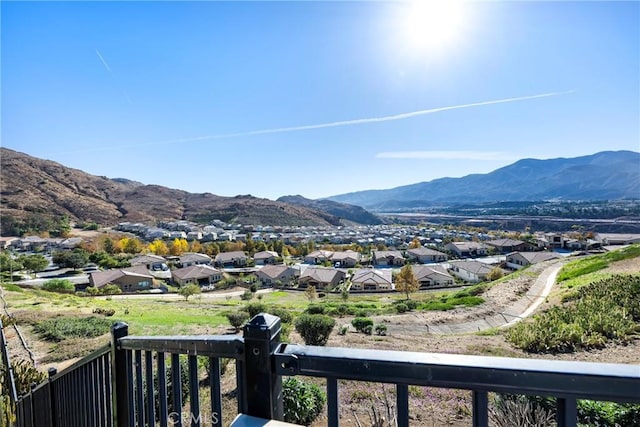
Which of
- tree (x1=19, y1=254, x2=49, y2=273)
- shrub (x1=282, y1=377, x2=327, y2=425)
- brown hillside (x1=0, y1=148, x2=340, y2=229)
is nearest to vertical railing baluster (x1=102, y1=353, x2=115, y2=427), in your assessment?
shrub (x1=282, y1=377, x2=327, y2=425)

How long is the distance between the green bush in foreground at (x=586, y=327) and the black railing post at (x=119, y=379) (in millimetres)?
8345

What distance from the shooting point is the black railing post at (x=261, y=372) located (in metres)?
1.06

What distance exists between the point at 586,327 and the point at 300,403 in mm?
8105

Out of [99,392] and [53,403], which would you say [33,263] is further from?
[99,392]

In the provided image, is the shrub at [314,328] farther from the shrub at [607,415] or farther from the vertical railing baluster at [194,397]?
the vertical railing baluster at [194,397]

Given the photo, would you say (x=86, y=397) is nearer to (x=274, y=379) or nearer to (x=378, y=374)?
(x=274, y=379)

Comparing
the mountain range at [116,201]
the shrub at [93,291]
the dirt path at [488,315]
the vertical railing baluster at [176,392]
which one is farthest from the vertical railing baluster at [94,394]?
the mountain range at [116,201]

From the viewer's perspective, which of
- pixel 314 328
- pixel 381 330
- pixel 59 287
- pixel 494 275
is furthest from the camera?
pixel 494 275

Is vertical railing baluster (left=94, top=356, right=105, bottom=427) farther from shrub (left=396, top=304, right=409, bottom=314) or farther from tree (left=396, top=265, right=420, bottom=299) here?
tree (left=396, top=265, right=420, bottom=299)

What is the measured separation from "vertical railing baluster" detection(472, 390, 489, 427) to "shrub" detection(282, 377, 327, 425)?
10.8ft

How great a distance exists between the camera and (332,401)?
3.43 feet

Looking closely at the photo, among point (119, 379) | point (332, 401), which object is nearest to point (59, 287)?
point (119, 379)

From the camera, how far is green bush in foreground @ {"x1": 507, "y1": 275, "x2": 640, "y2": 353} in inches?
289

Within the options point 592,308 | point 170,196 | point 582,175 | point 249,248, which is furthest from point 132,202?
point 582,175
